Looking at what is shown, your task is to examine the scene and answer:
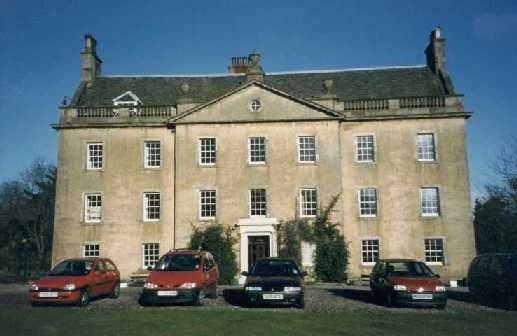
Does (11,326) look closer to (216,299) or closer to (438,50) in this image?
(216,299)

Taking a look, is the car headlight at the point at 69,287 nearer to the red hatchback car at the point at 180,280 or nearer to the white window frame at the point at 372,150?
the red hatchback car at the point at 180,280

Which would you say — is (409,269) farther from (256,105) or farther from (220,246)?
(256,105)

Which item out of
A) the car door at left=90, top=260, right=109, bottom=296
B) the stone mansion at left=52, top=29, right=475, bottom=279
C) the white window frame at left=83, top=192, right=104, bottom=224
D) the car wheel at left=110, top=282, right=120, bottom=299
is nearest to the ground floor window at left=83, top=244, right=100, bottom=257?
the stone mansion at left=52, top=29, right=475, bottom=279

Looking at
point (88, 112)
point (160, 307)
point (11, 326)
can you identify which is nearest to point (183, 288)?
point (160, 307)

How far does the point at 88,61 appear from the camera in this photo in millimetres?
32625

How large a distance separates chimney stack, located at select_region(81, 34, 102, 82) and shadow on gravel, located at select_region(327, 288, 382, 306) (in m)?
22.8

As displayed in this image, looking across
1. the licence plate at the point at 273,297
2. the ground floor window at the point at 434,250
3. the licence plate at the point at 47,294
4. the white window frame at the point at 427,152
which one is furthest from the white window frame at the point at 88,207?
the ground floor window at the point at 434,250

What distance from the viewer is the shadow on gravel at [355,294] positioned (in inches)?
693

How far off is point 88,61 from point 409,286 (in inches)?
1071

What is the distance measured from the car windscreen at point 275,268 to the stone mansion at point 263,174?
33.5 feet

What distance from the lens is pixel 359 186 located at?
90.4 feet

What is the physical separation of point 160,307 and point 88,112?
714 inches

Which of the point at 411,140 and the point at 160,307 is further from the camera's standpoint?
the point at 411,140

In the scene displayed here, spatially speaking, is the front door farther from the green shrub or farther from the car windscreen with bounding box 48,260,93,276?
the car windscreen with bounding box 48,260,93,276
